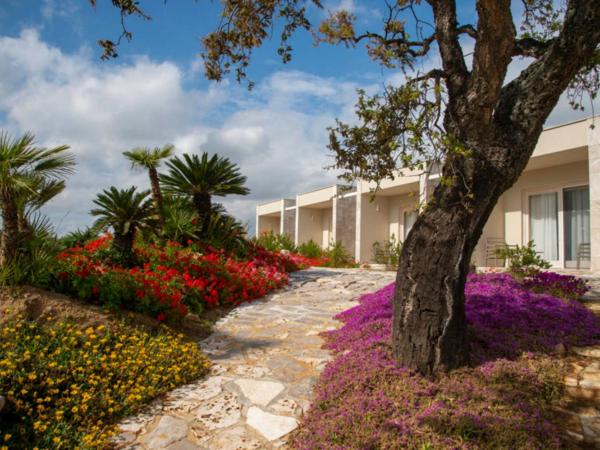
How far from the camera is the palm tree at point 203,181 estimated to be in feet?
33.5

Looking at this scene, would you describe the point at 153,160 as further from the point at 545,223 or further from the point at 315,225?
the point at 315,225

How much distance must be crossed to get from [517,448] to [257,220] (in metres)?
26.4

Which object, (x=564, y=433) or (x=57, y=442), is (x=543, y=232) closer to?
(x=564, y=433)

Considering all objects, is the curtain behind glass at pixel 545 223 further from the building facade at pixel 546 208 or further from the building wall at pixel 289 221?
the building wall at pixel 289 221

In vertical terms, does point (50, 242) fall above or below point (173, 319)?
above

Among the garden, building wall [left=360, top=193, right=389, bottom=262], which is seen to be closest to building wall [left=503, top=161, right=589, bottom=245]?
building wall [left=360, top=193, right=389, bottom=262]

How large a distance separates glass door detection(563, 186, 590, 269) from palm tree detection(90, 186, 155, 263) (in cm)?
1078

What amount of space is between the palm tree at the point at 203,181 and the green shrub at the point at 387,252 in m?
6.16

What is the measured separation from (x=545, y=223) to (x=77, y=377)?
492 inches

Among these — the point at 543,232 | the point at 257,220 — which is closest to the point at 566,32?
the point at 543,232

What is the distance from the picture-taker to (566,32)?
137 inches

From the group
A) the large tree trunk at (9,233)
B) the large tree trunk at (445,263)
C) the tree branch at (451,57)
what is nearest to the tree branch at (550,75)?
the large tree trunk at (445,263)

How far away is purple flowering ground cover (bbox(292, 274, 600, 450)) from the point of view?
3064mm

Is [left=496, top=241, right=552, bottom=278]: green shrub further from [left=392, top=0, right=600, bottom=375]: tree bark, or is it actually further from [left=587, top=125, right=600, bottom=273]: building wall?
[left=392, top=0, right=600, bottom=375]: tree bark
